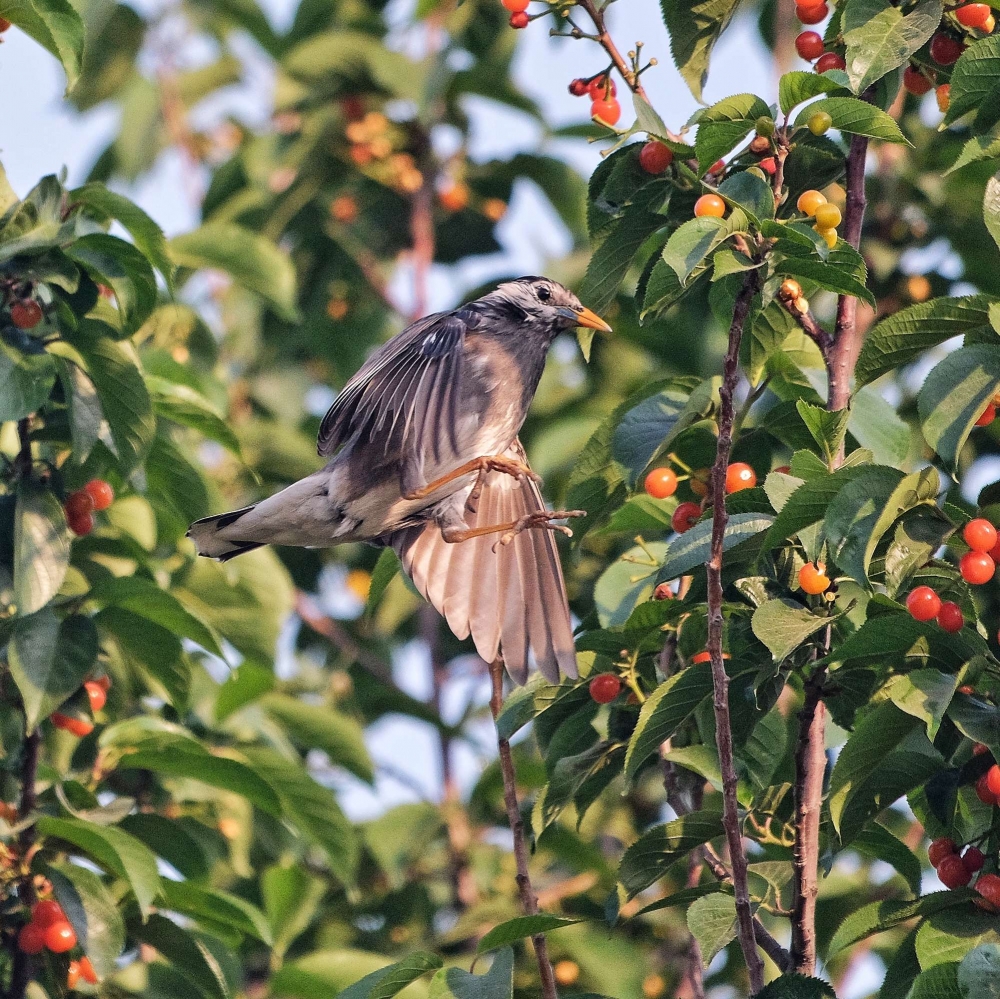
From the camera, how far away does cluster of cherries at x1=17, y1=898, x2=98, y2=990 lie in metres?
3.83

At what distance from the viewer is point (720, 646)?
274 cm

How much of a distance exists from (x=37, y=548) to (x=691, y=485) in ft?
5.81

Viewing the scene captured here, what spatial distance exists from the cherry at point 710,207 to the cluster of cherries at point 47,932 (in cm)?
248

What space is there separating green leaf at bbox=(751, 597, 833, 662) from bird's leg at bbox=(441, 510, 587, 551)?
728 millimetres

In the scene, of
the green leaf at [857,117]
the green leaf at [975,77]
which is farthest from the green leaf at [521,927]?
the green leaf at [975,77]

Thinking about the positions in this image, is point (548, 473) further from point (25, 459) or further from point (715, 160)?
point (715, 160)

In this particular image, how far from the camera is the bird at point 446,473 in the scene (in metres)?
4.24

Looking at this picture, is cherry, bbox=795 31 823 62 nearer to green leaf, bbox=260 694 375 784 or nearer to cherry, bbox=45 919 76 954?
cherry, bbox=45 919 76 954

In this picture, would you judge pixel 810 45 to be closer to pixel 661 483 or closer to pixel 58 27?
pixel 661 483

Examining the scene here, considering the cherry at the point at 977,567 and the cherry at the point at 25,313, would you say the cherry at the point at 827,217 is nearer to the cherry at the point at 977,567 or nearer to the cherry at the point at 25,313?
the cherry at the point at 977,567

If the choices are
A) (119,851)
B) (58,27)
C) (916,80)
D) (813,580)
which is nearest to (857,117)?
(916,80)

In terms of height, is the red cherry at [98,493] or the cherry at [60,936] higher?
the red cherry at [98,493]

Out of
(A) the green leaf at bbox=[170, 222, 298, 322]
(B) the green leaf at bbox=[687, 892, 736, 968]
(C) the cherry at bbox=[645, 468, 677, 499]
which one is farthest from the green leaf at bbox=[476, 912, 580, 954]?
(A) the green leaf at bbox=[170, 222, 298, 322]

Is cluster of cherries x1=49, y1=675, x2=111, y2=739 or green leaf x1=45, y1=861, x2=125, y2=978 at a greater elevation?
cluster of cherries x1=49, y1=675, x2=111, y2=739
